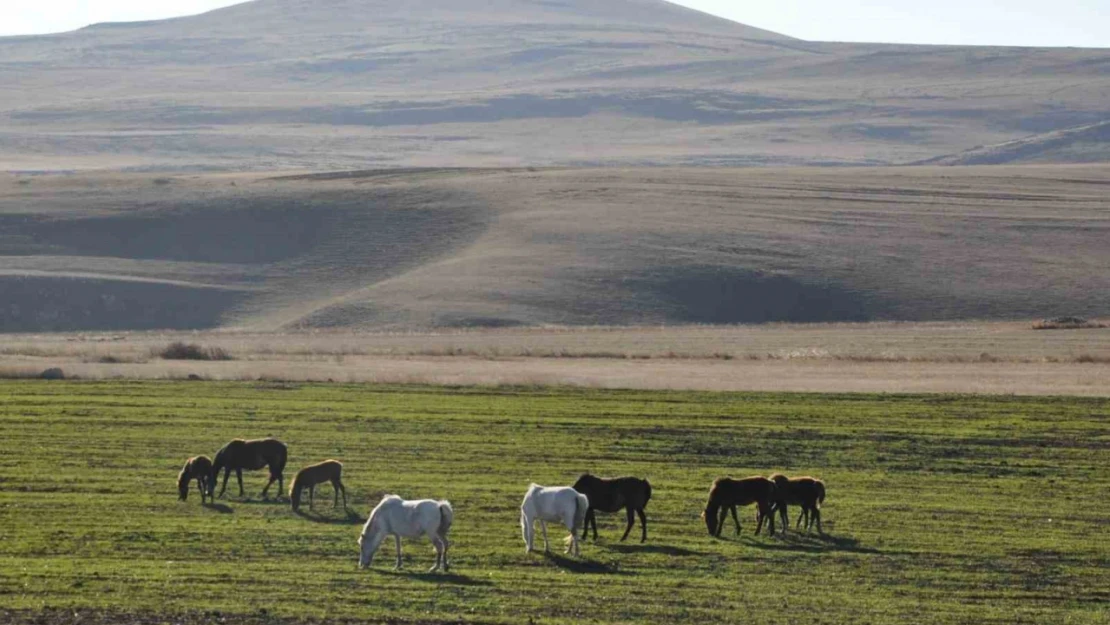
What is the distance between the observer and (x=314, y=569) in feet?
55.0

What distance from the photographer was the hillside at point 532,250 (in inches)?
2530

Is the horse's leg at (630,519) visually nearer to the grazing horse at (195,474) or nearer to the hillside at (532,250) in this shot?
the grazing horse at (195,474)

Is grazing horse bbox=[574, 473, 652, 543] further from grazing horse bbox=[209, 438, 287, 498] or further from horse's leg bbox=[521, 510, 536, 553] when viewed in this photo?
grazing horse bbox=[209, 438, 287, 498]

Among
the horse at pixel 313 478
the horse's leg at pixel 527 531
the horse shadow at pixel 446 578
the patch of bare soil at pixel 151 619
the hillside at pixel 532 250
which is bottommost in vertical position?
the patch of bare soil at pixel 151 619

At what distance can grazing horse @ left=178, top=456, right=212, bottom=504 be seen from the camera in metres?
20.7

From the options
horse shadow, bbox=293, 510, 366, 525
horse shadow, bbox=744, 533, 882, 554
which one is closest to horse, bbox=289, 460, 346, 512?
horse shadow, bbox=293, 510, 366, 525

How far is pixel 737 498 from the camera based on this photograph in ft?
63.7

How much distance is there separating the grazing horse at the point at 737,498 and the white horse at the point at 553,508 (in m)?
2.04

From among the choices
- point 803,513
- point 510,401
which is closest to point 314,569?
point 803,513

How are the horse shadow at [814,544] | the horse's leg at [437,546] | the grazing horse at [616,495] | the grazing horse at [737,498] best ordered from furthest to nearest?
the grazing horse at [737,498], the grazing horse at [616,495], the horse shadow at [814,544], the horse's leg at [437,546]

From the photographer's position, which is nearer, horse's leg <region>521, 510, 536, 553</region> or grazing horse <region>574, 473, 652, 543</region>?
horse's leg <region>521, 510, 536, 553</region>

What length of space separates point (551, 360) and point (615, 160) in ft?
337

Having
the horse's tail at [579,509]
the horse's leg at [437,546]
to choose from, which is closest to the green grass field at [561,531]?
the horse's leg at [437,546]

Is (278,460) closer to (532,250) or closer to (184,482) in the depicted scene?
(184,482)
